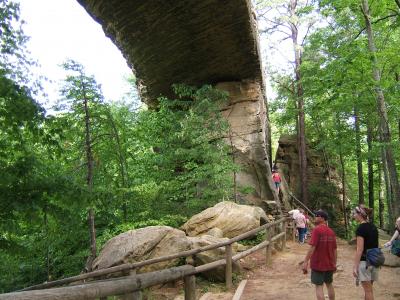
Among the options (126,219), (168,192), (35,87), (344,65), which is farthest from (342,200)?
(35,87)

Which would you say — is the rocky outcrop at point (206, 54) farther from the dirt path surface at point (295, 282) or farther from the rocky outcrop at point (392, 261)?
the rocky outcrop at point (392, 261)

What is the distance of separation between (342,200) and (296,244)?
9.75m

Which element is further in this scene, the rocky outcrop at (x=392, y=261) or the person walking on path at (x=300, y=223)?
the person walking on path at (x=300, y=223)

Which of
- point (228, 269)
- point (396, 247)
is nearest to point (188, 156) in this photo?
point (228, 269)

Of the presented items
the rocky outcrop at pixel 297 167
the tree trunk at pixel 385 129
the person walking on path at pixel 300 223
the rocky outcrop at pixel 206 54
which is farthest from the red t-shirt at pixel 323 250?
the rocky outcrop at pixel 297 167

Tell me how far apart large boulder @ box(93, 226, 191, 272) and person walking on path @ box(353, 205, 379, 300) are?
13.0ft

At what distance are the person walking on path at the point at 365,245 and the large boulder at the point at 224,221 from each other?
5448 millimetres

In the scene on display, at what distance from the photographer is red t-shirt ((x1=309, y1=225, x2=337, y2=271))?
5.38 meters

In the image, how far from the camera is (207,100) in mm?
13508

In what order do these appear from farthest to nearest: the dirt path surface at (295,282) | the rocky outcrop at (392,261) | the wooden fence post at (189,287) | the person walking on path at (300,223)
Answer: the person walking on path at (300,223)
the rocky outcrop at (392,261)
the dirt path surface at (295,282)
the wooden fence post at (189,287)

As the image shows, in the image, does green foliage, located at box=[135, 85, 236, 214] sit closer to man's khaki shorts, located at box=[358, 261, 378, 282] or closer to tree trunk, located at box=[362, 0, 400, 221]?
tree trunk, located at box=[362, 0, 400, 221]

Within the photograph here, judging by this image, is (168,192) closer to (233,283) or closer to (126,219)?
(126,219)

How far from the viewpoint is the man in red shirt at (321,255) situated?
5.38 meters

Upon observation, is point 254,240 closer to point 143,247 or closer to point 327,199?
point 143,247
